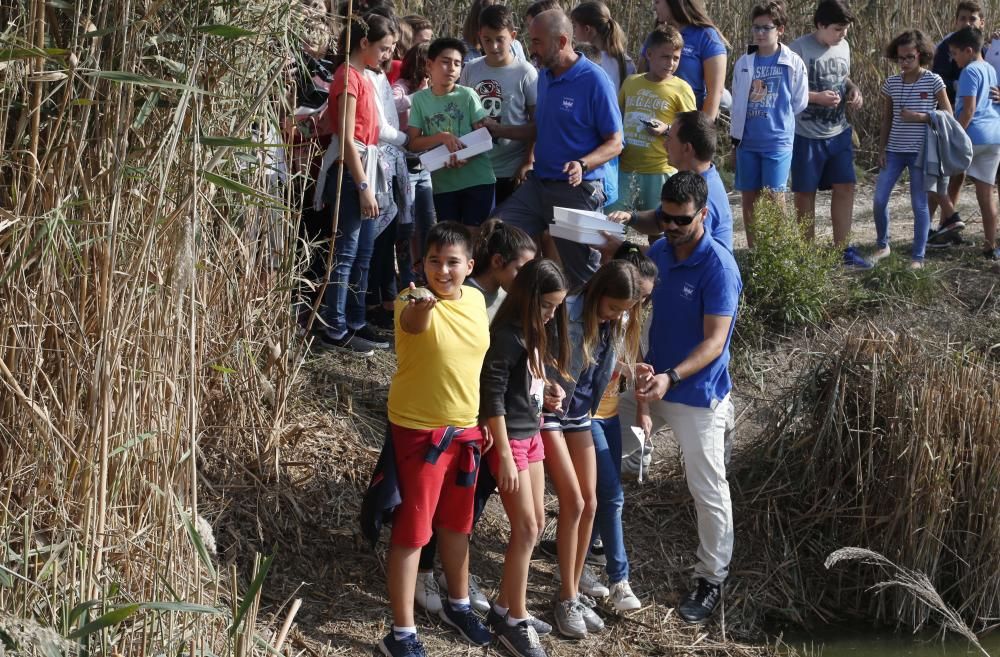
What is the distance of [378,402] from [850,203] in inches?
142

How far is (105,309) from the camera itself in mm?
3383

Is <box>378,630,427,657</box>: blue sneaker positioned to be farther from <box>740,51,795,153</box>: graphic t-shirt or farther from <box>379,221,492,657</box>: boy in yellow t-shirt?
<box>740,51,795,153</box>: graphic t-shirt

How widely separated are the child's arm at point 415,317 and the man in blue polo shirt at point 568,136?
6.27 ft

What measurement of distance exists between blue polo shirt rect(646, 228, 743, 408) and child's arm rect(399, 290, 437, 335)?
1208 mm

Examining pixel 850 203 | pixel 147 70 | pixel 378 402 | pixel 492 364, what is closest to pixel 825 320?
pixel 850 203

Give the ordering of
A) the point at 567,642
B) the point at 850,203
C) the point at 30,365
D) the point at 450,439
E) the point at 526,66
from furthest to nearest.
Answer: the point at 850,203 < the point at 526,66 < the point at 567,642 < the point at 450,439 < the point at 30,365

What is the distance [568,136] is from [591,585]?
2.14 m

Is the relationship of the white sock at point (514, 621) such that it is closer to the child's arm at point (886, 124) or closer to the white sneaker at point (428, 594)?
the white sneaker at point (428, 594)

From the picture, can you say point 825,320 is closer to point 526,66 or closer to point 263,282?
point 526,66

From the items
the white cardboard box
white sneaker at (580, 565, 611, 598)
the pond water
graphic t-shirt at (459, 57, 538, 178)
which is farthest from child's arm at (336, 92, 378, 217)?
the pond water

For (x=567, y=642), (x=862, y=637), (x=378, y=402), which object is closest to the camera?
(x=567, y=642)

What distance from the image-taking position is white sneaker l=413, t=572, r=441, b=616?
4.62 m

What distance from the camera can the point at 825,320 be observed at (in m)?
7.07

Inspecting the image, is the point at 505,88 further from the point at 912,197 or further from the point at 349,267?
the point at 912,197
